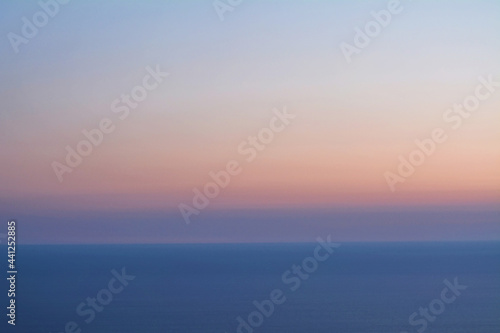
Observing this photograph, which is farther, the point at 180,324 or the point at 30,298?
the point at 30,298

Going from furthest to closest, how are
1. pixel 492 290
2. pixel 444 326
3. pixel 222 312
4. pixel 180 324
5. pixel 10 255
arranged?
pixel 492 290 < pixel 222 312 < pixel 444 326 < pixel 180 324 < pixel 10 255

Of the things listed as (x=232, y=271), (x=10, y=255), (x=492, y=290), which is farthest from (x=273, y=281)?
(x=10, y=255)

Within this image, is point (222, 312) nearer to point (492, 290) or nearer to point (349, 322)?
point (349, 322)

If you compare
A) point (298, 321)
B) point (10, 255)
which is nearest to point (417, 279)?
point (298, 321)

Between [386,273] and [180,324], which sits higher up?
[386,273]

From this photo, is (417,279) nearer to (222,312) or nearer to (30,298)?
(222,312)

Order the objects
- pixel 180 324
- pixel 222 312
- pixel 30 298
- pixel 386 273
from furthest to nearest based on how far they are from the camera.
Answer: pixel 386 273 < pixel 30 298 < pixel 222 312 < pixel 180 324

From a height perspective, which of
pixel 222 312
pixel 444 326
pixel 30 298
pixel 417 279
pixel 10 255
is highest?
pixel 417 279

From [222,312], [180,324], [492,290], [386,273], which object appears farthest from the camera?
[386,273]

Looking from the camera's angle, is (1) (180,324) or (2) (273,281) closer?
(1) (180,324)
